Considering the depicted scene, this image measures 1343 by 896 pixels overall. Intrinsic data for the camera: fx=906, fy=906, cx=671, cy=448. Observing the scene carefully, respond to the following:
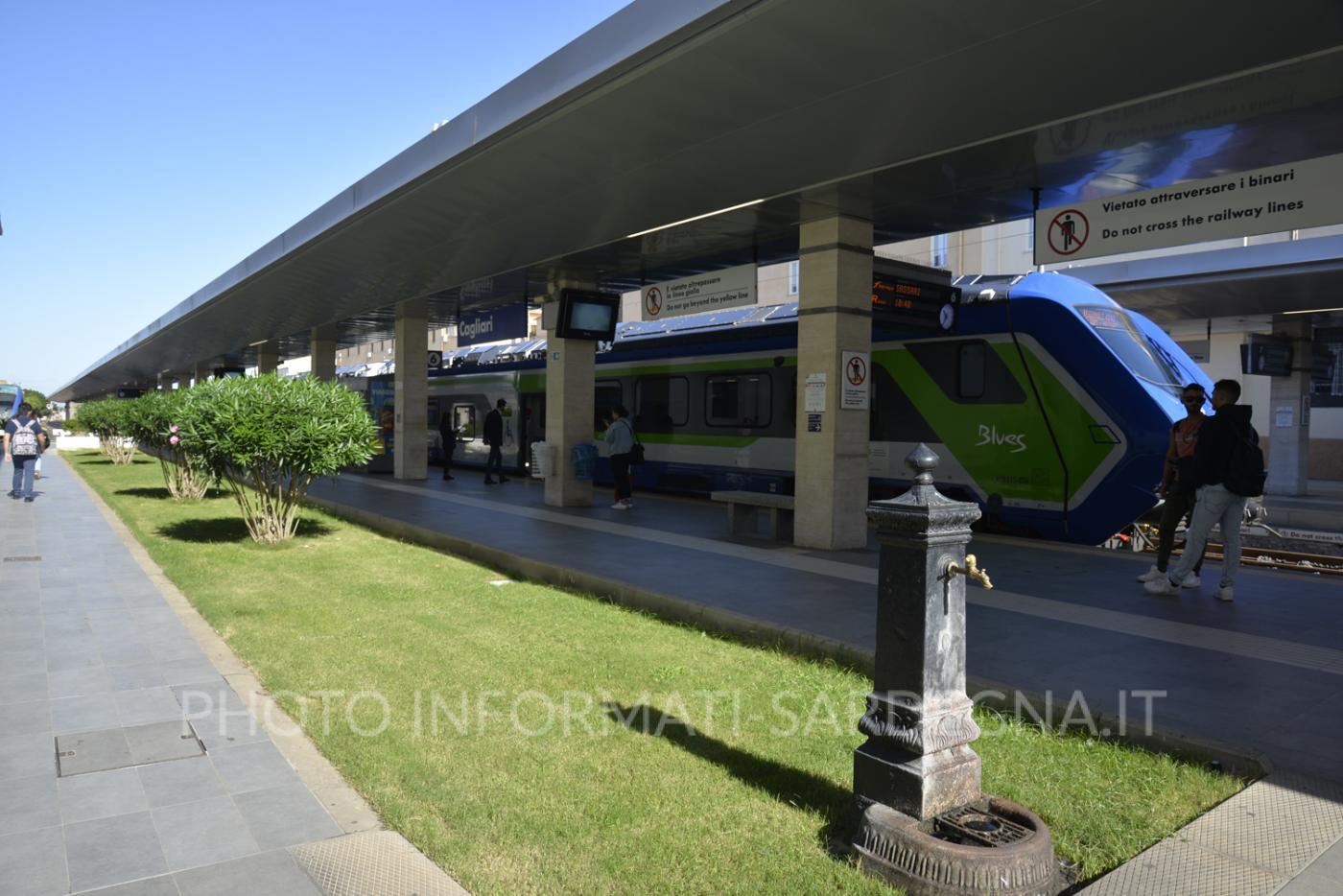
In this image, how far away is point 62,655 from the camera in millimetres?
6086

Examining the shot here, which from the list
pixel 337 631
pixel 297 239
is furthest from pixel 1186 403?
pixel 297 239

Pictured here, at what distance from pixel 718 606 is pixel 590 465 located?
309 inches

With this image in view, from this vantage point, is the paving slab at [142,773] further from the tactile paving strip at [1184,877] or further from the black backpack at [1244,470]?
the black backpack at [1244,470]

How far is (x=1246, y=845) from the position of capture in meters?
3.41

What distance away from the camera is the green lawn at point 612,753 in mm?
3387

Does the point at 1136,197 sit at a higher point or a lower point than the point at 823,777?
higher

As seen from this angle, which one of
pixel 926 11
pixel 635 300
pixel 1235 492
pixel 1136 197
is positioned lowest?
pixel 1235 492

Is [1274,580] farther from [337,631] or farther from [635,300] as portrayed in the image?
[635,300]

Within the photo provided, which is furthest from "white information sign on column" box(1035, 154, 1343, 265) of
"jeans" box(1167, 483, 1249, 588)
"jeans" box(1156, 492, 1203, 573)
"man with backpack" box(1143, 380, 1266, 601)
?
"jeans" box(1156, 492, 1203, 573)

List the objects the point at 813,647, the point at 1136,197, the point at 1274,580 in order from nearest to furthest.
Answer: the point at 813,647
the point at 1136,197
the point at 1274,580

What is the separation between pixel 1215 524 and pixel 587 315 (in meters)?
9.75

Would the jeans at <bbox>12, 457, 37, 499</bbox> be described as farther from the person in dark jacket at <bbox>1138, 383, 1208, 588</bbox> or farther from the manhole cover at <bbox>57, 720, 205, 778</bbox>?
the person in dark jacket at <bbox>1138, 383, 1208, 588</bbox>

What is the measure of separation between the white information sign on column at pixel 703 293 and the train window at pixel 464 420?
36.3 feet

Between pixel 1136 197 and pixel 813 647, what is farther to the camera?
pixel 1136 197
